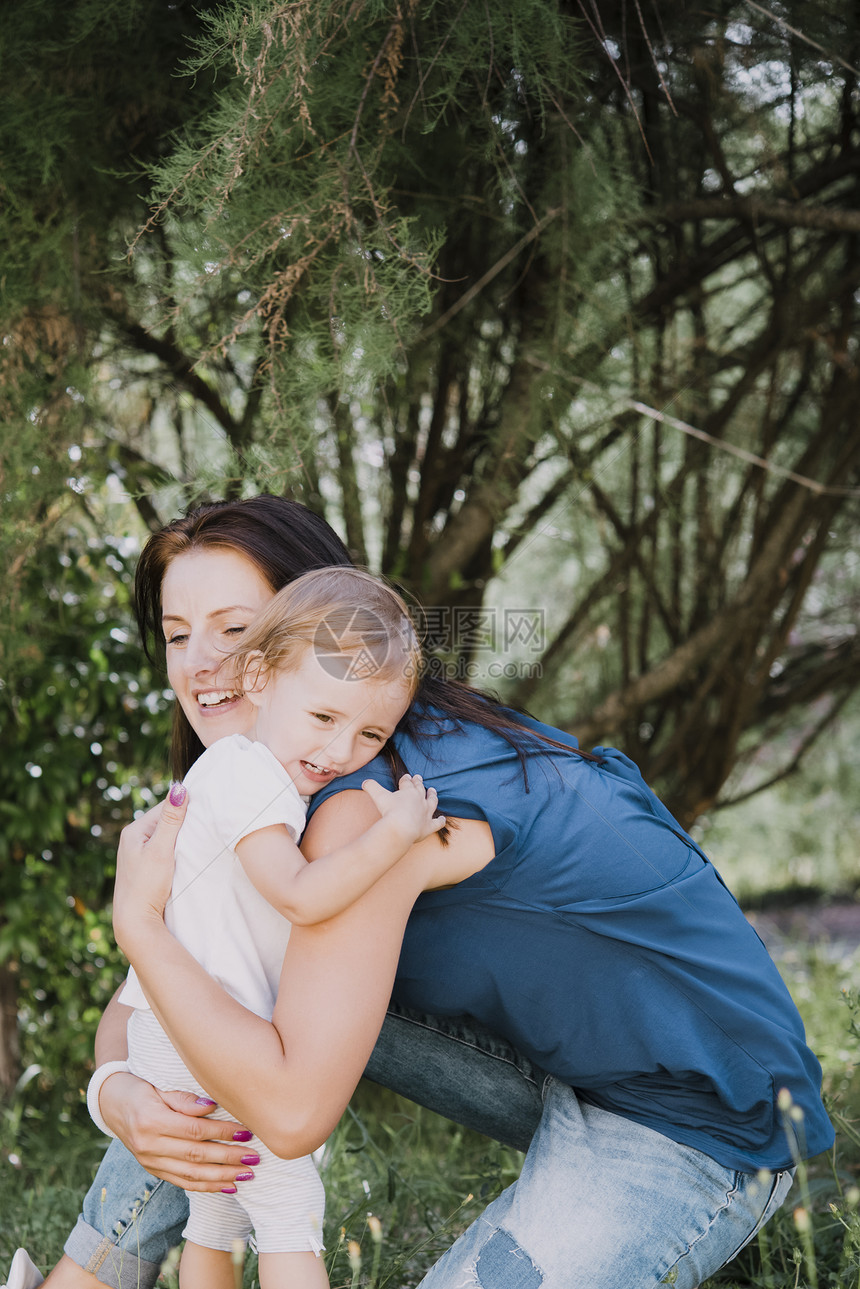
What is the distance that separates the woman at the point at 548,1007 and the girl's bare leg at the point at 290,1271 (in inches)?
3.5

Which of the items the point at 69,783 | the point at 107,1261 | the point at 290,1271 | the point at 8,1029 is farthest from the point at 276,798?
the point at 8,1029

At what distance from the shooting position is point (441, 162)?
60.2 inches

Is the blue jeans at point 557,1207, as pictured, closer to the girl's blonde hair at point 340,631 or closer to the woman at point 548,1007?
the woman at point 548,1007

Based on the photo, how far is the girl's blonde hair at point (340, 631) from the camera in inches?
36.8

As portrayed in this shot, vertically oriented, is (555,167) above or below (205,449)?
above

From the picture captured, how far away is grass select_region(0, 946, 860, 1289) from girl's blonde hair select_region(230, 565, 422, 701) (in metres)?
0.46

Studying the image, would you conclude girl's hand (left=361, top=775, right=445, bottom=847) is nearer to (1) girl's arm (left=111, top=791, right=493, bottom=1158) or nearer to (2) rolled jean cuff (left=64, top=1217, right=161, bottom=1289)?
(1) girl's arm (left=111, top=791, right=493, bottom=1158)

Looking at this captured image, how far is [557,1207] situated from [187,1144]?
1.12ft

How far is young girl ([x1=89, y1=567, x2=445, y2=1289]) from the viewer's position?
92 centimetres

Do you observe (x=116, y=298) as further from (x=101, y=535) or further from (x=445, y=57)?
(x=445, y=57)

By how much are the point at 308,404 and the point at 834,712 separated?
75.9 inches

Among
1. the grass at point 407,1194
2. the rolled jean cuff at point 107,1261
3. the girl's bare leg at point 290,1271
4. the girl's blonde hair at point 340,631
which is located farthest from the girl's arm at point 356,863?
the rolled jean cuff at point 107,1261

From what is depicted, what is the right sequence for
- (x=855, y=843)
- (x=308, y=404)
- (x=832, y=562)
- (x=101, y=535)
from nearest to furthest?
(x=308, y=404) < (x=101, y=535) < (x=832, y=562) < (x=855, y=843)

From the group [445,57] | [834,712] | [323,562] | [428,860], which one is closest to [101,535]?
[323,562]
